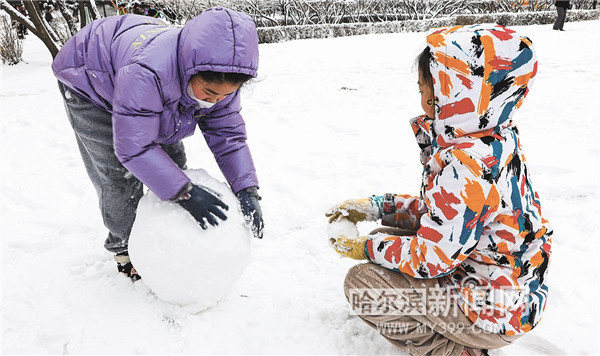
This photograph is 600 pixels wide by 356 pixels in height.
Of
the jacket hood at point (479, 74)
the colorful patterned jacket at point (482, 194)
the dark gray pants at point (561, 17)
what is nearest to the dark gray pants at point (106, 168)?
the colorful patterned jacket at point (482, 194)

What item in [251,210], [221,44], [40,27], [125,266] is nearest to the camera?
[221,44]

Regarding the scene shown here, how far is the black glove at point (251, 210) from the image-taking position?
1711 millimetres

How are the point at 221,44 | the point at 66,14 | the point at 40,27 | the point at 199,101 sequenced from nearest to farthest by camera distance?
the point at 221,44 < the point at 199,101 < the point at 40,27 < the point at 66,14

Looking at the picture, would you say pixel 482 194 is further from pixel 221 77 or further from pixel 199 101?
pixel 199 101

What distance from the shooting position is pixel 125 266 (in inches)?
77.6

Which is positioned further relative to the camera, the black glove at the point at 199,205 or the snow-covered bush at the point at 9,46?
the snow-covered bush at the point at 9,46

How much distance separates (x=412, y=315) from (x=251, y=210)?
2.63ft

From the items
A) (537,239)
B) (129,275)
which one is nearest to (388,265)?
(537,239)

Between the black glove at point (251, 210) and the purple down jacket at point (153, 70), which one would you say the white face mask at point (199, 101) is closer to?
the purple down jacket at point (153, 70)

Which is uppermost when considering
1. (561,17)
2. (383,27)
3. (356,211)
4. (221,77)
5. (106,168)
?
(221,77)

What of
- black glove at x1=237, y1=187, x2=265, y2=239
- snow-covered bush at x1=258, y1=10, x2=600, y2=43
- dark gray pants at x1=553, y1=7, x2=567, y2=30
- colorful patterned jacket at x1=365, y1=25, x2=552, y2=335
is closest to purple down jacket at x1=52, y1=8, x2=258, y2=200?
black glove at x1=237, y1=187, x2=265, y2=239

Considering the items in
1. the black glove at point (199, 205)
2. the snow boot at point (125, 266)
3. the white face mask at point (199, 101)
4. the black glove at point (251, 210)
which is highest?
the white face mask at point (199, 101)

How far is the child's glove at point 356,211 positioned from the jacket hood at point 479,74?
1.97 feet

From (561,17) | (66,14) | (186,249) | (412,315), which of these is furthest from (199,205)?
(561,17)
